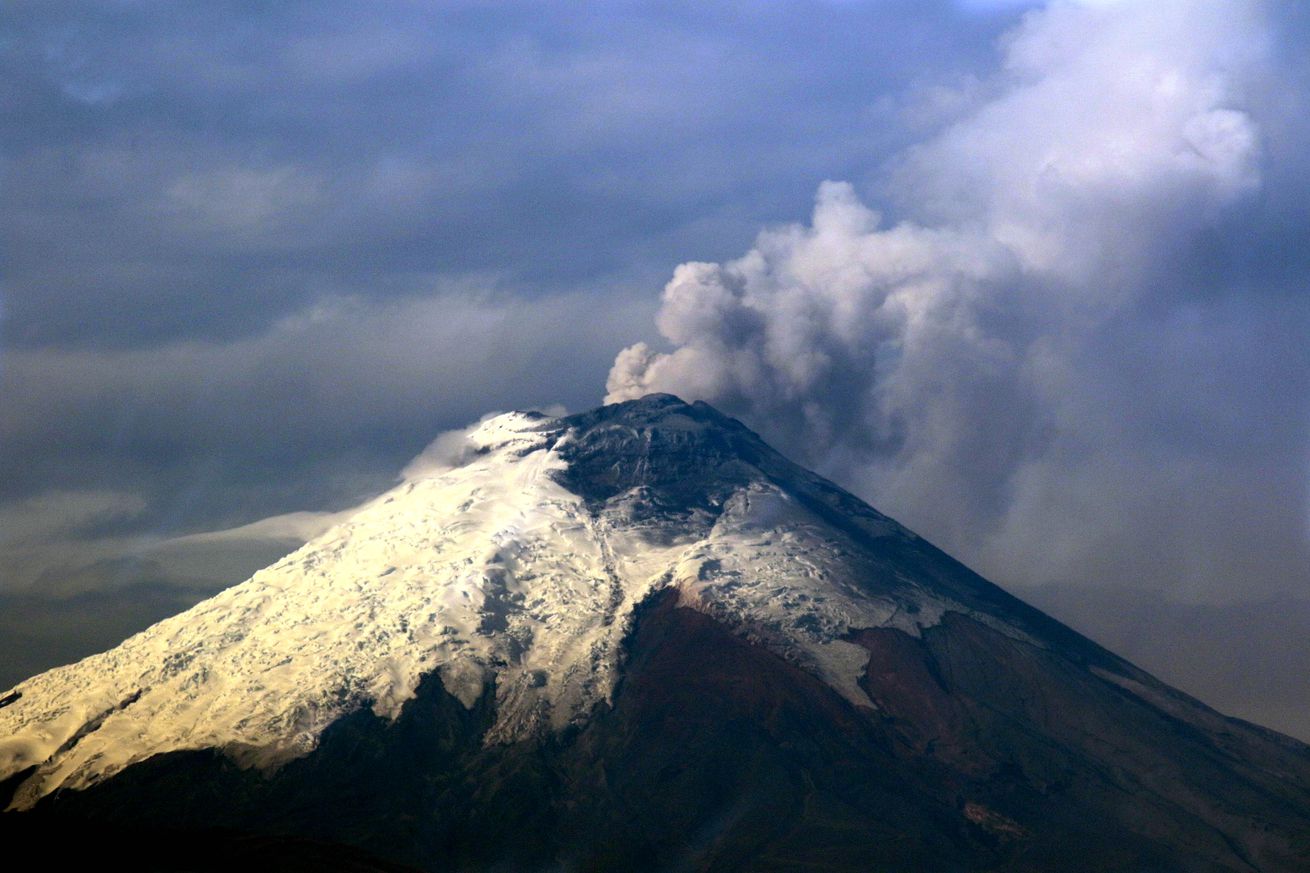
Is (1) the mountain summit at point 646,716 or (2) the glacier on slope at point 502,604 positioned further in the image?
(2) the glacier on slope at point 502,604

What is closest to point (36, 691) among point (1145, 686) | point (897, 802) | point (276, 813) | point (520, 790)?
point (276, 813)

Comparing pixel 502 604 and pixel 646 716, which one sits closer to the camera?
pixel 646 716

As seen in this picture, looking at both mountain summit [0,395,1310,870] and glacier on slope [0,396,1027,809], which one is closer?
mountain summit [0,395,1310,870]

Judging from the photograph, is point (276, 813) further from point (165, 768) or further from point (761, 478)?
point (761, 478)
